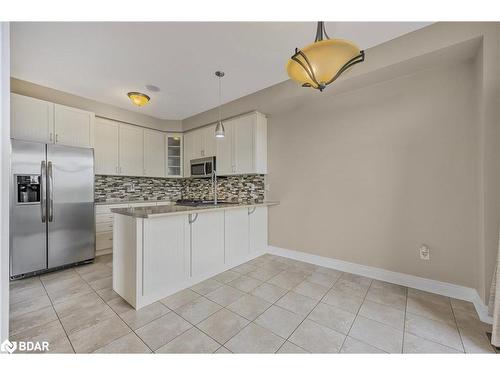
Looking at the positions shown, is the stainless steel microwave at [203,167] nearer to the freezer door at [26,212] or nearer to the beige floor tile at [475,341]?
the freezer door at [26,212]

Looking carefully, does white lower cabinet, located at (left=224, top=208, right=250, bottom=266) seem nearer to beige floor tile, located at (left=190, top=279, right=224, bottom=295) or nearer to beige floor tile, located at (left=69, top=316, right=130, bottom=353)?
beige floor tile, located at (left=190, top=279, right=224, bottom=295)

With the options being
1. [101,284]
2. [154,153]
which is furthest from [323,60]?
[154,153]

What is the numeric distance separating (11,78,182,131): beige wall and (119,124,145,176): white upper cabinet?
0.55ft

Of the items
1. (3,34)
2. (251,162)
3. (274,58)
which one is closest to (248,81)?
(274,58)

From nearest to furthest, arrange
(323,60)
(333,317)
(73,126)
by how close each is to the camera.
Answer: (323,60) < (333,317) < (73,126)

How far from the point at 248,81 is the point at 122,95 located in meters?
2.00

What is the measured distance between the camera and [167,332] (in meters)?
1.50

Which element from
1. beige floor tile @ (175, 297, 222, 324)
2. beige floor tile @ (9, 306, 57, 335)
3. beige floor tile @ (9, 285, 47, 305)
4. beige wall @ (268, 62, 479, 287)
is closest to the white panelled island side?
beige floor tile @ (175, 297, 222, 324)

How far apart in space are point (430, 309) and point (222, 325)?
1.84 meters

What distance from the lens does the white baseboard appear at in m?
1.83

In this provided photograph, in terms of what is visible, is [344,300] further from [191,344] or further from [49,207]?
[49,207]

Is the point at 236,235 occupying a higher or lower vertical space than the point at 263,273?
higher

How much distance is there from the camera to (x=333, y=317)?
5.54ft
